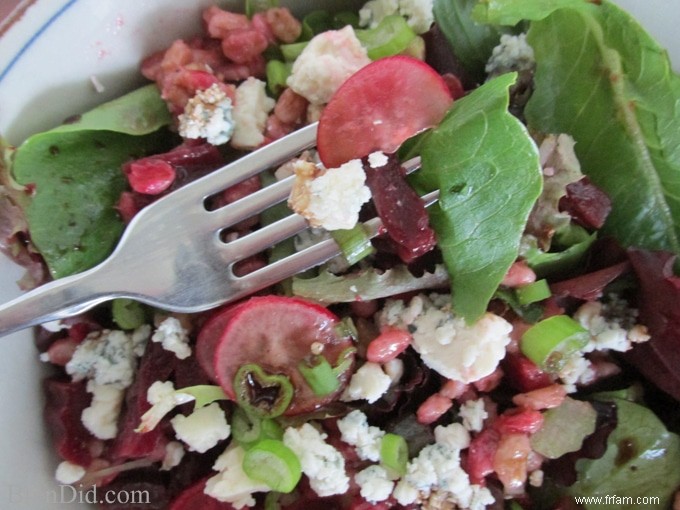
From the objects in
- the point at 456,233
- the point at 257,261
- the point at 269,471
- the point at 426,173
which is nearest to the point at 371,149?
the point at 426,173

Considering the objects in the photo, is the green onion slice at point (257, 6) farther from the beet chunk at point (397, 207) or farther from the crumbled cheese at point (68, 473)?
the crumbled cheese at point (68, 473)

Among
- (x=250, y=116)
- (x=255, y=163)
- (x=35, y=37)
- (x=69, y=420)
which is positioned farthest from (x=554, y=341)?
(x=35, y=37)

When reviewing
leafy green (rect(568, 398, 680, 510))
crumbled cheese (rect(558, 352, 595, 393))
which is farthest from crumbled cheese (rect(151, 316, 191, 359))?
leafy green (rect(568, 398, 680, 510))

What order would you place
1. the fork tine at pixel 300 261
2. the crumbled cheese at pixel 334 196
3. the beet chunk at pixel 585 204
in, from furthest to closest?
the beet chunk at pixel 585 204, the fork tine at pixel 300 261, the crumbled cheese at pixel 334 196

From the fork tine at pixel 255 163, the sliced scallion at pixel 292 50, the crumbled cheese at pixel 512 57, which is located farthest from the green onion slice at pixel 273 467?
the crumbled cheese at pixel 512 57

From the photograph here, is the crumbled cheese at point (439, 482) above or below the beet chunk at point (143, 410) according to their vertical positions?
below

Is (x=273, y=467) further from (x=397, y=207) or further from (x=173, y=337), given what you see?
(x=397, y=207)
